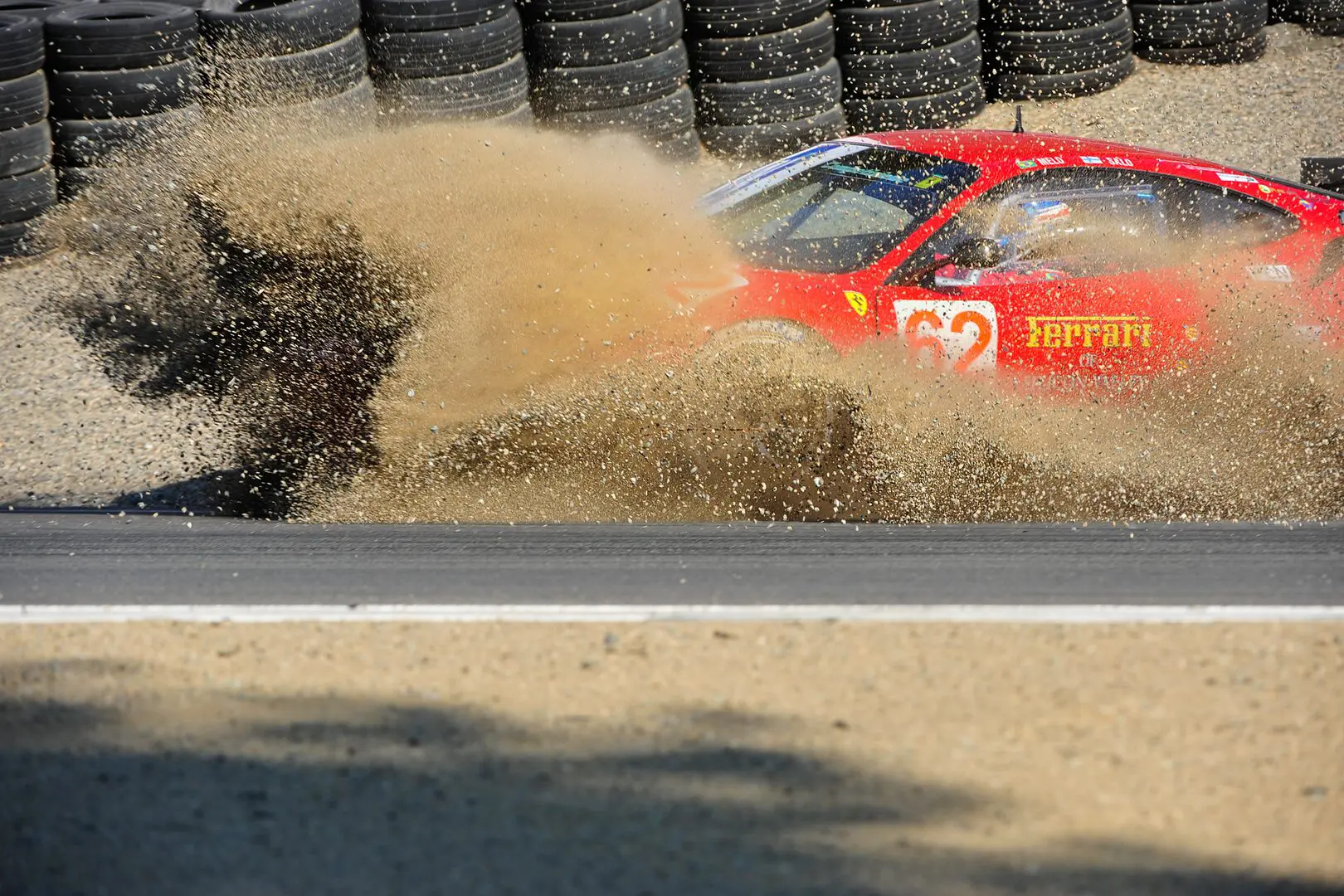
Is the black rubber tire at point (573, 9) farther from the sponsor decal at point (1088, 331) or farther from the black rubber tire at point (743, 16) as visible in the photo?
the sponsor decal at point (1088, 331)

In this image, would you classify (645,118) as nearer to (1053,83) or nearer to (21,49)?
(1053,83)

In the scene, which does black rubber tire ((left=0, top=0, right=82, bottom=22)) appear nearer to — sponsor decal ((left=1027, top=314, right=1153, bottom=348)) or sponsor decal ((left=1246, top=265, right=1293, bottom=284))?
sponsor decal ((left=1027, top=314, right=1153, bottom=348))

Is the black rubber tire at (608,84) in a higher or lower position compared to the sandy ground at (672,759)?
higher

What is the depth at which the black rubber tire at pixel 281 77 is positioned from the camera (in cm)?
786

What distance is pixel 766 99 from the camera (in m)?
9.58

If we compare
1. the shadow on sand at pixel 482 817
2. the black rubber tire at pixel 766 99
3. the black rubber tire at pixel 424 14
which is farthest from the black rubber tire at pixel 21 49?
the shadow on sand at pixel 482 817

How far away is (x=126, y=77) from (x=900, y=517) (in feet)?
18.4

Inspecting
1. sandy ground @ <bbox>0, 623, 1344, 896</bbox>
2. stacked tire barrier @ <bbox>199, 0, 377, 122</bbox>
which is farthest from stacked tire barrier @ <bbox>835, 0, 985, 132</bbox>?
sandy ground @ <bbox>0, 623, 1344, 896</bbox>

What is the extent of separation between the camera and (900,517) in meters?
5.05

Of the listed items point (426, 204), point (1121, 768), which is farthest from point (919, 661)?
point (426, 204)

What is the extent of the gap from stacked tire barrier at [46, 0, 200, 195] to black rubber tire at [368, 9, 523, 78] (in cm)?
113

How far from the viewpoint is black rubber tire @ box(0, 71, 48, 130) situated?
310 inches

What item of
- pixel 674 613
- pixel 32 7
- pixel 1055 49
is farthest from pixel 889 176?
pixel 32 7

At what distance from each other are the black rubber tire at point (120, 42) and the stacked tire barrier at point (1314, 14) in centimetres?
994
